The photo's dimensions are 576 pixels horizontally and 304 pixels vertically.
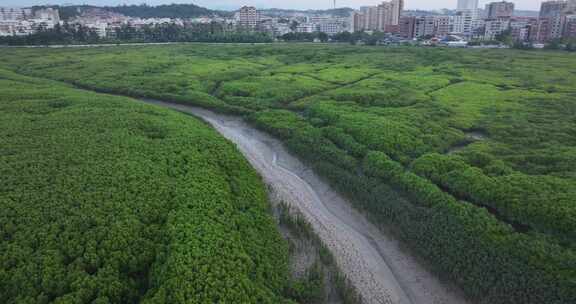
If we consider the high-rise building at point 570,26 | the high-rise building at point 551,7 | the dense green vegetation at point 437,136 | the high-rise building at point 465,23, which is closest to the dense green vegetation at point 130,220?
the dense green vegetation at point 437,136

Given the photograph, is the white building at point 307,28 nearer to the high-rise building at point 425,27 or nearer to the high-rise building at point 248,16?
the high-rise building at point 248,16

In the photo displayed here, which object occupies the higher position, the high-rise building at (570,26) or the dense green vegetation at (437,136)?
the high-rise building at (570,26)

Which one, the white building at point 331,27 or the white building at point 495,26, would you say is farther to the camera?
the white building at point 331,27

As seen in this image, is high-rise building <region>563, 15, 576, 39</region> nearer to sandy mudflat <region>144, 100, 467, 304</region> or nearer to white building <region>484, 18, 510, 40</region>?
white building <region>484, 18, 510, 40</region>

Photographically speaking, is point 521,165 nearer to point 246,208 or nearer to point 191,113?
point 246,208

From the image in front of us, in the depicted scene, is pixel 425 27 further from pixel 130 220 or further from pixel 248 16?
pixel 130 220

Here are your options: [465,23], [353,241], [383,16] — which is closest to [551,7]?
[465,23]
